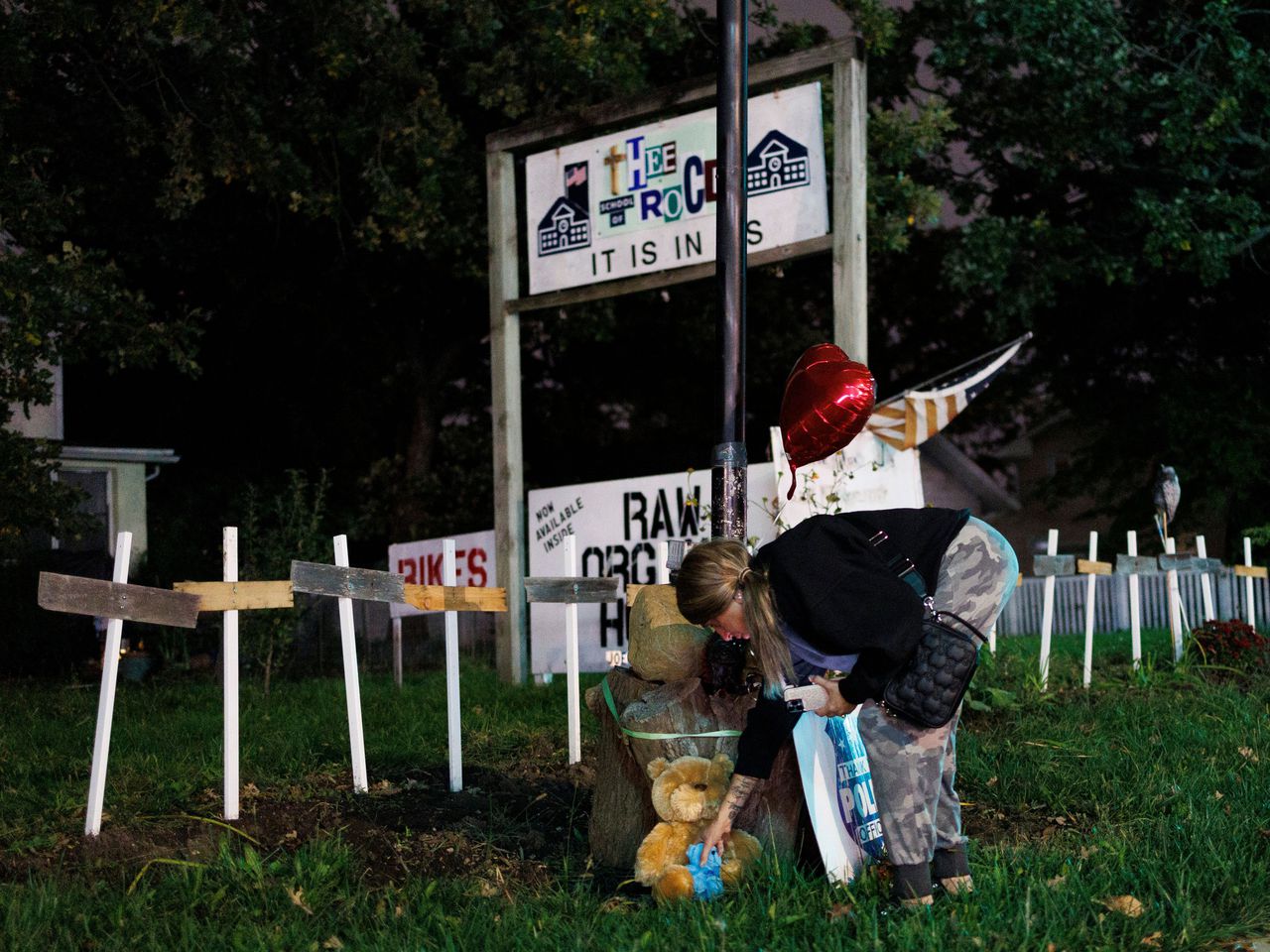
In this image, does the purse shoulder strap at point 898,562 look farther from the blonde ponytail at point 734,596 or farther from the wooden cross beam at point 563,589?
the wooden cross beam at point 563,589

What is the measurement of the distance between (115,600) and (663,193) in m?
5.75

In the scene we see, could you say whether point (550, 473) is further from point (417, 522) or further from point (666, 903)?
point (666, 903)

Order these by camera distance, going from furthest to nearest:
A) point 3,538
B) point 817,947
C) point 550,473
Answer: point 550,473 → point 3,538 → point 817,947

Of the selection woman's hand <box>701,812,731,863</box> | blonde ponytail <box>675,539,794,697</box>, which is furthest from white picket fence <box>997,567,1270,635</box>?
blonde ponytail <box>675,539,794,697</box>

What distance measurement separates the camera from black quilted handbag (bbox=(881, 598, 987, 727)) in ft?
13.6

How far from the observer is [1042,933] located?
12.9 ft

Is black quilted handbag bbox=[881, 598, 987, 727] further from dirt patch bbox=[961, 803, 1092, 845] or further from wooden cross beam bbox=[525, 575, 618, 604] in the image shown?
wooden cross beam bbox=[525, 575, 618, 604]

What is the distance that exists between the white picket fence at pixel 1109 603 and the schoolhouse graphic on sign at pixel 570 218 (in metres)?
15.2

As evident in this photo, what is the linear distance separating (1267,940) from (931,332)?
2679cm

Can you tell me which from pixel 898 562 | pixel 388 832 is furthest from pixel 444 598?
pixel 898 562

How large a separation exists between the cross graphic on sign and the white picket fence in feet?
50.8

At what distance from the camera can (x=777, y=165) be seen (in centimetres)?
944

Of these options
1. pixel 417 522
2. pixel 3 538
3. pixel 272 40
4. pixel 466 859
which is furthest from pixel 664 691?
pixel 417 522

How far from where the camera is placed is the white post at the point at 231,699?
18.8 feet
